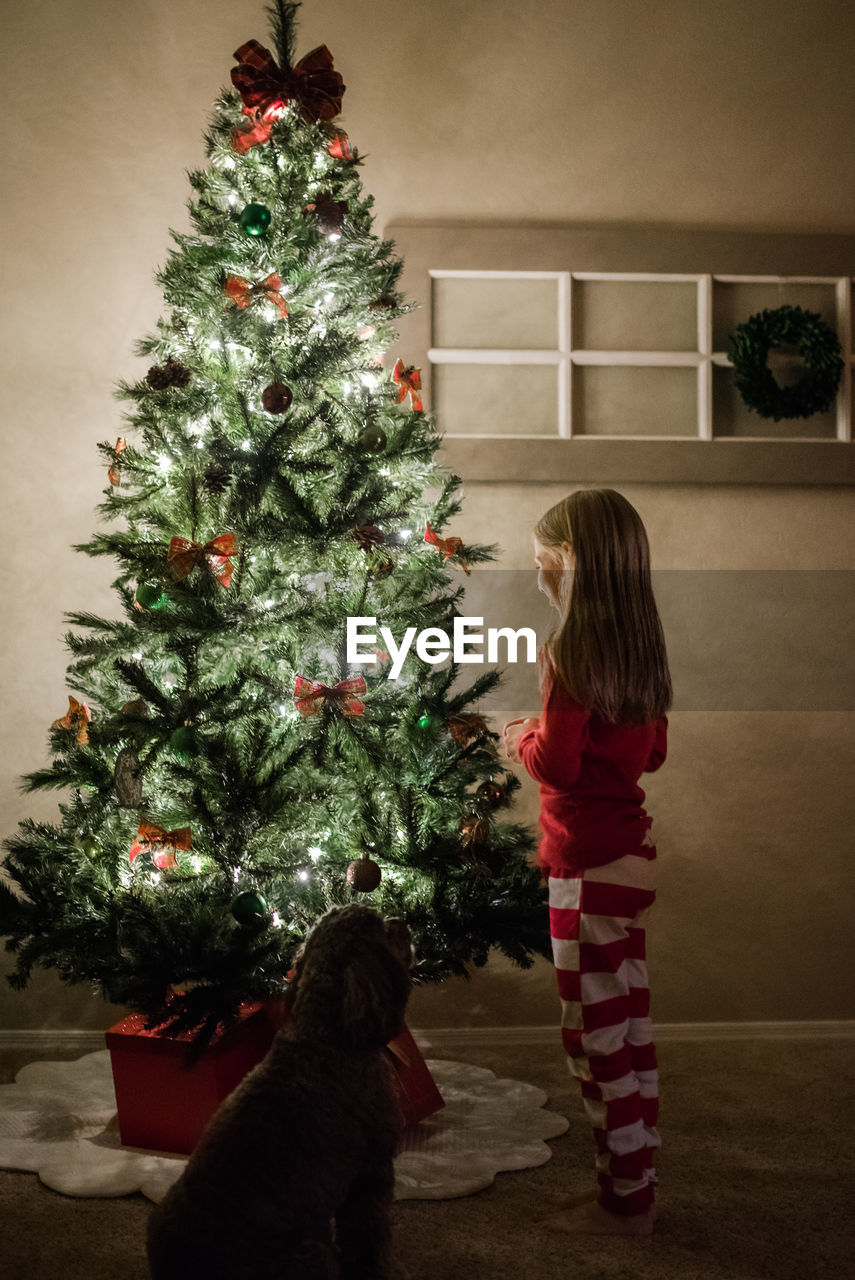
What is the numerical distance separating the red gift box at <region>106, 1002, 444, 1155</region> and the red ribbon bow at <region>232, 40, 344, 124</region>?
6.10ft

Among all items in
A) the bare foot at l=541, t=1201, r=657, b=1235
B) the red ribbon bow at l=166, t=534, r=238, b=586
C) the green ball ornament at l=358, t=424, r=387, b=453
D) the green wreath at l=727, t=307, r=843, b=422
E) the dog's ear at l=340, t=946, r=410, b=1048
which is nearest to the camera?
the dog's ear at l=340, t=946, r=410, b=1048

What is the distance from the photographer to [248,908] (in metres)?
1.97

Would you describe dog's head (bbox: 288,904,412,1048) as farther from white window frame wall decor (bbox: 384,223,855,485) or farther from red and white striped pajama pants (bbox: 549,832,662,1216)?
white window frame wall decor (bbox: 384,223,855,485)

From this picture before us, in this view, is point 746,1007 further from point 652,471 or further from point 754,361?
point 754,361

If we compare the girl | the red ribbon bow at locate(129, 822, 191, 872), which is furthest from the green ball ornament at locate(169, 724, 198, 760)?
the girl

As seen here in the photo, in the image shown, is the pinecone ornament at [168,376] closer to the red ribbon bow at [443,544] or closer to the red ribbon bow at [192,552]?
the red ribbon bow at [192,552]

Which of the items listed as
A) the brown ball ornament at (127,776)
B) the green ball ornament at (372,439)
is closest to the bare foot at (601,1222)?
the brown ball ornament at (127,776)

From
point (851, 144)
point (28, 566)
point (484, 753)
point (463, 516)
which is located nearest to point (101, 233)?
point (28, 566)

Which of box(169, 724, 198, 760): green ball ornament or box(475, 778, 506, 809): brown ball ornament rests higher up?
box(169, 724, 198, 760): green ball ornament

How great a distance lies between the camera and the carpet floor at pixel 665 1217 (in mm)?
1780

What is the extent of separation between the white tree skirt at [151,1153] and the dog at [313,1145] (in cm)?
56

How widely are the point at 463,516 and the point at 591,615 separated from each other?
3.40ft

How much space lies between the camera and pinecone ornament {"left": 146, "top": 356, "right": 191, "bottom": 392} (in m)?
2.07

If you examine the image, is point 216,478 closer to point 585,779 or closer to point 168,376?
point 168,376
